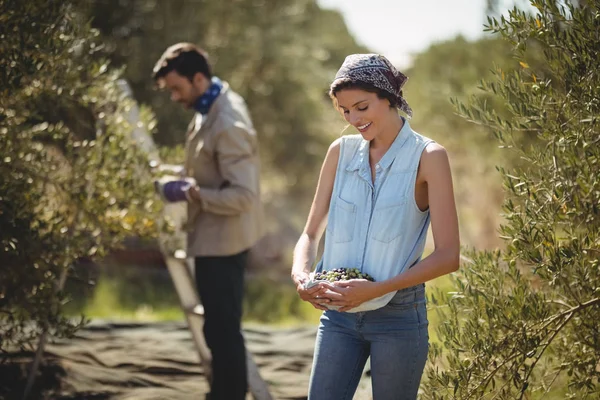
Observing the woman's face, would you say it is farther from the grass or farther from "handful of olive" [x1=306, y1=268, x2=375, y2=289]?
the grass

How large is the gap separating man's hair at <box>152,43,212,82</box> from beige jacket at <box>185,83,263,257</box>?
22cm

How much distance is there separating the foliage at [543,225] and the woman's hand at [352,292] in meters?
0.69

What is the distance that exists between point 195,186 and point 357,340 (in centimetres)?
219

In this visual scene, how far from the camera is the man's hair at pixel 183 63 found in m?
5.33

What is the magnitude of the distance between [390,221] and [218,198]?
2.03 metres

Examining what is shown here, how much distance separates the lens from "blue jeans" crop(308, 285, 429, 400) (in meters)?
3.27

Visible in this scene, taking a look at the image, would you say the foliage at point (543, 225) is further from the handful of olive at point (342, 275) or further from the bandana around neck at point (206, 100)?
the bandana around neck at point (206, 100)

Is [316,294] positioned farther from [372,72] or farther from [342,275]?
[372,72]

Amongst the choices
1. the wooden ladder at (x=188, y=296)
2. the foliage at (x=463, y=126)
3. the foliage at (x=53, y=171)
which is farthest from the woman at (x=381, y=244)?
the foliage at (x=463, y=126)

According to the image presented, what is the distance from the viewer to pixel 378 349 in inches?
129

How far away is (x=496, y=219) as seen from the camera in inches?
648

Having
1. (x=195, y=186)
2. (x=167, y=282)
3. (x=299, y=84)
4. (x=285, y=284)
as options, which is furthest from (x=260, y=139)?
(x=195, y=186)

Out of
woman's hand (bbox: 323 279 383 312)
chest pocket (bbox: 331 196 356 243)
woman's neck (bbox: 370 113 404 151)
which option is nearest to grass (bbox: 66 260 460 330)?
chest pocket (bbox: 331 196 356 243)

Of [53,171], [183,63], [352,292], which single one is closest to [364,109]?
[352,292]
